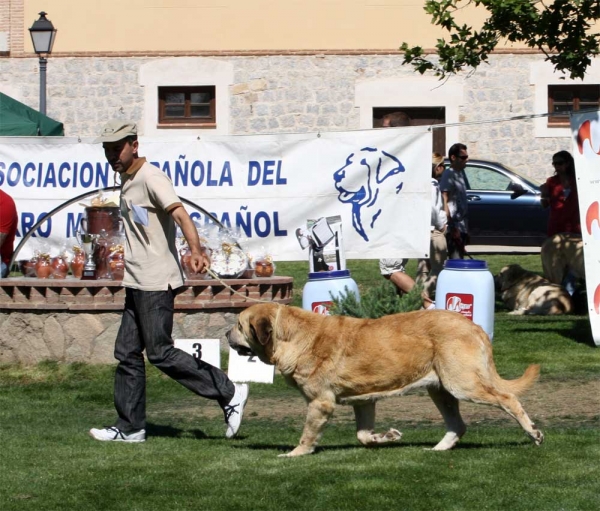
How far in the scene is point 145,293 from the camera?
24.6 ft

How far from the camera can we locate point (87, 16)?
1046 inches

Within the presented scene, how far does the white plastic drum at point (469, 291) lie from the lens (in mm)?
10773

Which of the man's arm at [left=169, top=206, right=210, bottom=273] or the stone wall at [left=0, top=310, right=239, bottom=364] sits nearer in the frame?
the man's arm at [left=169, top=206, right=210, bottom=273]

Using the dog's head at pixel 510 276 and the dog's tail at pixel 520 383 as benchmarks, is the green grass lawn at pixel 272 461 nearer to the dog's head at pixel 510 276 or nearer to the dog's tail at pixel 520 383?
the dog's tail at pixel 520 383

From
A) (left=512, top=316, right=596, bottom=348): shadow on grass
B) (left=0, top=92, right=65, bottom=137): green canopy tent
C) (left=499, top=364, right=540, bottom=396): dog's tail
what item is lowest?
(left=499, top=364, right=540, bottom=396): dog's tail

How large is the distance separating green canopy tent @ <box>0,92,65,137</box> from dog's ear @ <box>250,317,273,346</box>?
1146 cm

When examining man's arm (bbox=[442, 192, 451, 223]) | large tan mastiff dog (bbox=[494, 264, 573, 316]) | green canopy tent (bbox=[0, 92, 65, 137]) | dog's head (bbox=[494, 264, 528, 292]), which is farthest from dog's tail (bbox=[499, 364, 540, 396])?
green canopy tent (bbox=[0, 92, 65, 137])

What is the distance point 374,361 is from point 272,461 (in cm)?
83

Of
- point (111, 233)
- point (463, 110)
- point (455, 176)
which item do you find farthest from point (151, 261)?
point (463, 110)

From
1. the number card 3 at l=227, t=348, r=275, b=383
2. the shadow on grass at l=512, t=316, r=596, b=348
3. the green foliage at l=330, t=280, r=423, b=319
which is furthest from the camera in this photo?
the shadow on grass at l=512, t=316, r=596, b=348

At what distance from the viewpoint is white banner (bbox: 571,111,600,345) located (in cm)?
1076

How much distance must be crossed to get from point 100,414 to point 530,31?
6.36m

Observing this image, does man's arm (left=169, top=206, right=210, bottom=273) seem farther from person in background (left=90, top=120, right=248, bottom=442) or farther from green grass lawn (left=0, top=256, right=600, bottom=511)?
green grass lawn (left=0, top=256, right=600, bottom=511)

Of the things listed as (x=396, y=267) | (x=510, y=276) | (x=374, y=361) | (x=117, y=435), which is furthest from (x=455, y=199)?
(x=374, y=361)
